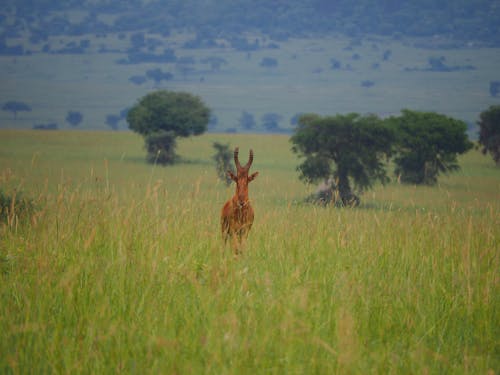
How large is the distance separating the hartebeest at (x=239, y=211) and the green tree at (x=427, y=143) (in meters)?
39.6

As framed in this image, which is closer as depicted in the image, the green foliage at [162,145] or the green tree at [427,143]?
the green tree at [427,143]

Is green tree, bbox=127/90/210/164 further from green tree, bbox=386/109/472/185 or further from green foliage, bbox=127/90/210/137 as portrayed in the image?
green tree, bbox=386/109/472/185

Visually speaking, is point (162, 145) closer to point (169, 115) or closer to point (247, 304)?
point (169, 115)

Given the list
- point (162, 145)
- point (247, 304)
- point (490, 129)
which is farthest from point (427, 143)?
point (247, 304)

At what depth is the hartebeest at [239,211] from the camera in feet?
28.0

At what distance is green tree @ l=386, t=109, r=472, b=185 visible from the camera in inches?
1879

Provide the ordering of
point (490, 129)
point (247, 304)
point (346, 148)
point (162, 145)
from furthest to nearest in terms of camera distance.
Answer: point (490, 129) → point (162, 145) → point (346, 148) → point (247, 304)

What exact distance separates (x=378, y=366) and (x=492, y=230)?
5.70m

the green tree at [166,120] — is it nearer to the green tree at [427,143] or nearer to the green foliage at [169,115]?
the green foliage at [169,115]

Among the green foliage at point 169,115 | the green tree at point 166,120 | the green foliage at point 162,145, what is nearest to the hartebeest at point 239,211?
the green foliage at point 162,145

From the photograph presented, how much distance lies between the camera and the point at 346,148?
38562 millimetres

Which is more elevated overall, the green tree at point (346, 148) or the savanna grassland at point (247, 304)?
the green tree at point (346, 148)

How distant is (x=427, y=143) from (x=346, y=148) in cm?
1175

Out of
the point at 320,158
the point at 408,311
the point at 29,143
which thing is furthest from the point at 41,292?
the point at 29,143
